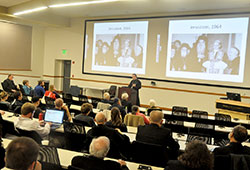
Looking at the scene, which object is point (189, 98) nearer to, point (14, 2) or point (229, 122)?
point (229, 122)

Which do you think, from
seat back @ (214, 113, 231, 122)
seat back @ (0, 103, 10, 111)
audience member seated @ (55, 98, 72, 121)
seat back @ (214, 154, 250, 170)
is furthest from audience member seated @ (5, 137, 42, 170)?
seat back @ (214, 113, 231, 122)

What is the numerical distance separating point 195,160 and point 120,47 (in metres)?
10.1

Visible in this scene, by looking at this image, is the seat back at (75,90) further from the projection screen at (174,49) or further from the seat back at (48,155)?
the seat back at (48,155)

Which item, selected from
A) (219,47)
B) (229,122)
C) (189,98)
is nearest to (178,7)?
(219,47)

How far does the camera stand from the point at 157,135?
3.45m

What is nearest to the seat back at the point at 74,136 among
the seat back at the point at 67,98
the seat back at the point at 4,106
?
the seat back at the point at 4,106

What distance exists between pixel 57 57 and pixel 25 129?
10.9m

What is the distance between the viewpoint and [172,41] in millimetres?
10414

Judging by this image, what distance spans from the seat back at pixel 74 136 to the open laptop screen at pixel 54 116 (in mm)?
755

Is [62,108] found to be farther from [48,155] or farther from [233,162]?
[233,162]

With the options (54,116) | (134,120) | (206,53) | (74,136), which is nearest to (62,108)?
(54,116)

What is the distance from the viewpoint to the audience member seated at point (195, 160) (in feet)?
6.89

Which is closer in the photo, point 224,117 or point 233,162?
point 233,162

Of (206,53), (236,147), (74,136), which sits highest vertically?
(206,53)
